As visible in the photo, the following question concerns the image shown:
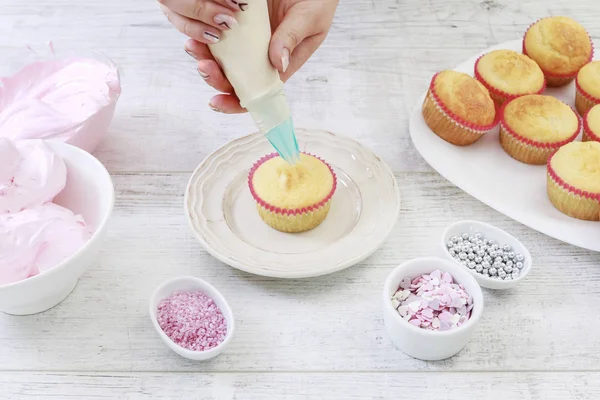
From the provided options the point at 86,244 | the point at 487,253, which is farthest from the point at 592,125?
the point at 86,244

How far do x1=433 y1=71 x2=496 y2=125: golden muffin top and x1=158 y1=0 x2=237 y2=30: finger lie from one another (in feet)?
1.94

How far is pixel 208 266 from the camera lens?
3.86 ft

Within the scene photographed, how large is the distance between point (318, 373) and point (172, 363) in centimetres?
21

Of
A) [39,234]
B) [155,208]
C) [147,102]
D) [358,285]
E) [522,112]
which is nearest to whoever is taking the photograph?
[39,234]

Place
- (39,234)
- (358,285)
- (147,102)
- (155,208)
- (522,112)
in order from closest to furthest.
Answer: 1. (39,234)
2. (358,285)
3. (155,208)
4. (522,112)
5. (147,102)

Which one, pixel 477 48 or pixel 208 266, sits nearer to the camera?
pixel 208 266

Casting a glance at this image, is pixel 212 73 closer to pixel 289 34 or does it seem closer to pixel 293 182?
pixel 289 34

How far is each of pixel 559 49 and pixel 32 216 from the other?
1126 millimetres

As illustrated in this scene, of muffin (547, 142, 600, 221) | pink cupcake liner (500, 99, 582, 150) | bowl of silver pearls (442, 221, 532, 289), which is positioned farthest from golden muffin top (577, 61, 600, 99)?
bowl of silver pearls (442, 221, 532, 289)

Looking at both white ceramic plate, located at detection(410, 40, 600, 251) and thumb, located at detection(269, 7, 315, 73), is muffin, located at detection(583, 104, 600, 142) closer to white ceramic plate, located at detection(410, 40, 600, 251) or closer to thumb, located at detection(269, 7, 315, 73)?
white ceramic plate, located at detection(410, 40, 600, 251)

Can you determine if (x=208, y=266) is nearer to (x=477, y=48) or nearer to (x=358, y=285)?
(x=358, y=285)

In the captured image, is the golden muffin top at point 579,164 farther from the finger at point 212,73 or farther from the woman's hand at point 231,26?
the finger at point 212,73

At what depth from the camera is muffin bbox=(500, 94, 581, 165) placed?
1340 millimetres

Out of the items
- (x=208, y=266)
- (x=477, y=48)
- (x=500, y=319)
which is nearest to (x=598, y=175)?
(x=500, y=319)
